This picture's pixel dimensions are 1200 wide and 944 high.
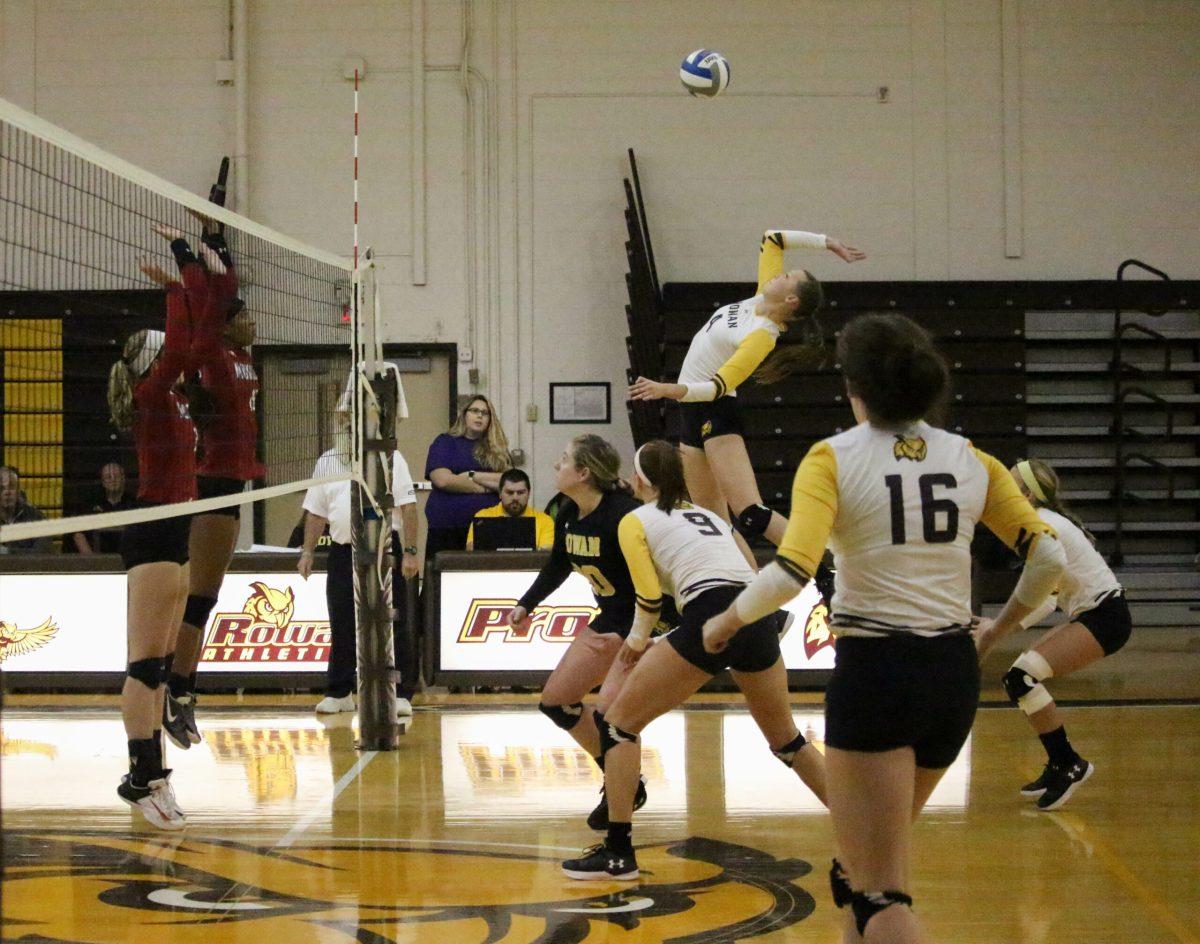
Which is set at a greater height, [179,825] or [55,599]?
[55,599]

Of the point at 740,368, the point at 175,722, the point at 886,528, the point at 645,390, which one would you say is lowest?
the point at 175,722

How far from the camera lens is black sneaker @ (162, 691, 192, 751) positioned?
5770mm

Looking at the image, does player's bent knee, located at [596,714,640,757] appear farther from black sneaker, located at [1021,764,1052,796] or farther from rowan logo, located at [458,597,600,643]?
rowan logo, located at [458,597,600,643]

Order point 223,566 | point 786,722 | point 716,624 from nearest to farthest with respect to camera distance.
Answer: point 716,624, point 786,722, point 223,566

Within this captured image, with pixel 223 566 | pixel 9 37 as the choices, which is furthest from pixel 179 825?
pixel 9 37

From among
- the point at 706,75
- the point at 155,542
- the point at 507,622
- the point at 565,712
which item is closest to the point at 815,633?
the point at 507,622

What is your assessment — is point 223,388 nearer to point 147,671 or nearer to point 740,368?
point 147,671

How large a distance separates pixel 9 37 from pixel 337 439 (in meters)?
7.76

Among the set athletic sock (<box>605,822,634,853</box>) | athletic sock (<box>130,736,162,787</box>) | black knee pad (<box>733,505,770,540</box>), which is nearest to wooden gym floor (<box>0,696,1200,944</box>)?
athletic sock (<box>605,822,634,853</box>)

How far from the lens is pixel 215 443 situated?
555cm

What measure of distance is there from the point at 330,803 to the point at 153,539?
1.43 m

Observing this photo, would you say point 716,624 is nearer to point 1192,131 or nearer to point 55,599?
point 55,599

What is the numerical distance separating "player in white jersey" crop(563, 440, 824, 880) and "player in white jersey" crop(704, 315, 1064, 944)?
5.27 feet

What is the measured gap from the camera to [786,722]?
4.71 meters
